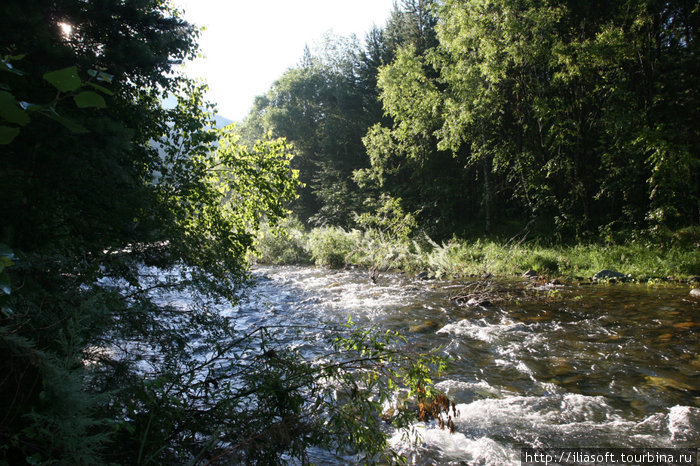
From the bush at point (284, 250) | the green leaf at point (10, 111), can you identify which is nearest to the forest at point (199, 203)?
the green leaf at point (10, 111)

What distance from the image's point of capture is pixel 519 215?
2125 centimetres

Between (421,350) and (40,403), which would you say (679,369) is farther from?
(40,403)

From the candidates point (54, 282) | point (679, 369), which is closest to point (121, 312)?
point (54, 282)

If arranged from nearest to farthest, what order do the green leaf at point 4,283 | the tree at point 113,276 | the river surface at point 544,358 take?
the green leaf at point 4,283
the tree at point 113,276
the river surface at point 544,358

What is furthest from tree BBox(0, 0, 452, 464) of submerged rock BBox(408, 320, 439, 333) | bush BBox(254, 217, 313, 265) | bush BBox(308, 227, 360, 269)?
bush BBox(254, 217, 313, 265)

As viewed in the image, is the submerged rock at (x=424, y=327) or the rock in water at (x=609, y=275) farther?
the rock in water at (x=609, y=275)

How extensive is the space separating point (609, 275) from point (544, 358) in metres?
6.56

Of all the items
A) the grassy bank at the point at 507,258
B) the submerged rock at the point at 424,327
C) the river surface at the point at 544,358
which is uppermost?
the grassy bank at the point at 507,258

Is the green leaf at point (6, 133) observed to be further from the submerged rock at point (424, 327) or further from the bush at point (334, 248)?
the bush at point (334, 248)

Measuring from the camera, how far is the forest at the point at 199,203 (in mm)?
2076

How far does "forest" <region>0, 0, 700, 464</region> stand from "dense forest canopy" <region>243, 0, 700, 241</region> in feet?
0.34

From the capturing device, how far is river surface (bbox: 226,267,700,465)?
3926mm

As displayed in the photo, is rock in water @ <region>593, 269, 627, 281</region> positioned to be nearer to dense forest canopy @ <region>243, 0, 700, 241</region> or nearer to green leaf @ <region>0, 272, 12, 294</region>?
dense forest canopy @ <region>243, 0, 700, 241</region>

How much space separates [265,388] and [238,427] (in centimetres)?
31
